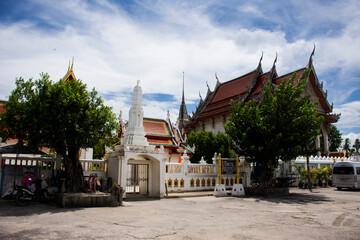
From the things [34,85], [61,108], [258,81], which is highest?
[258,81]

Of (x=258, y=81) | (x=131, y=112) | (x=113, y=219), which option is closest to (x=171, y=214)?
(x=113, y=219)

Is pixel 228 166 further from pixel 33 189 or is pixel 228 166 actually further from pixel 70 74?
pixel 70 74

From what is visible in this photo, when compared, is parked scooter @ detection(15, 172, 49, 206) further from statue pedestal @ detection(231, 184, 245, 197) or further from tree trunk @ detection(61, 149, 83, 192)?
statue pedestal @ detection(231, 184, 245, 197)

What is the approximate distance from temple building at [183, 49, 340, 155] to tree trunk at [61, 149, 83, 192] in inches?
898

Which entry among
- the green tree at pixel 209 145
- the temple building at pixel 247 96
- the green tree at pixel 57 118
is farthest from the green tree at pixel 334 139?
the green tree at pixel 57 118

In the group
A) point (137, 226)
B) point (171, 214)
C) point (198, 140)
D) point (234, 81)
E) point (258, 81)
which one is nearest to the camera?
point (137, 226)

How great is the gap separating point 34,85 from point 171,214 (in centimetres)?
692

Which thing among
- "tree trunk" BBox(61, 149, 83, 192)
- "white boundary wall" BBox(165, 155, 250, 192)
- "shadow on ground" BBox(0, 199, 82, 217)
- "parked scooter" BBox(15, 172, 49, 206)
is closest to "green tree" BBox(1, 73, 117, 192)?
"tree trunk" BBox(61, 149, 83, 192)

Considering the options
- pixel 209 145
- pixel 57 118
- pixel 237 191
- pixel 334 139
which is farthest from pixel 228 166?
pixel 334 139

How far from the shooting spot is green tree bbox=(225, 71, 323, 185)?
1438 centimetres

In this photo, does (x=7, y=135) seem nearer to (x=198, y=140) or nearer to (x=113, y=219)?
(x=113, y=219)

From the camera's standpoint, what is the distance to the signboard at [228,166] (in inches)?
639

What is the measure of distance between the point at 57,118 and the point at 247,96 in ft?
84.0

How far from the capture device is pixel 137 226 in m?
6.35
